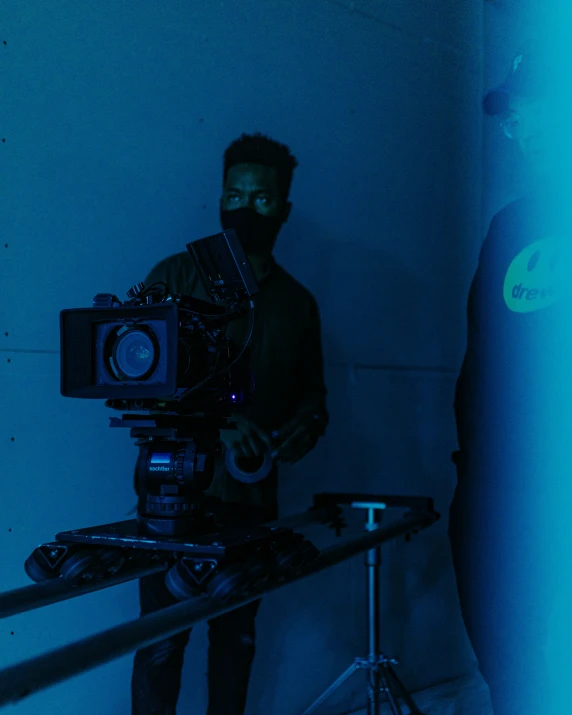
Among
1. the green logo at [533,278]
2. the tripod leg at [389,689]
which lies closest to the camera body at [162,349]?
the green logo at [533,278]

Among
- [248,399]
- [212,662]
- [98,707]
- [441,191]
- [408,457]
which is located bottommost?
[98,707]

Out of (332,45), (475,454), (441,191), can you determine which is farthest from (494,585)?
(332,45)

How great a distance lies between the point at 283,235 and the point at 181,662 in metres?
1.29

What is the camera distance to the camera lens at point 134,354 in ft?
3.23

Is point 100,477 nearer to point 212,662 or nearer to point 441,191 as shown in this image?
point 212,662

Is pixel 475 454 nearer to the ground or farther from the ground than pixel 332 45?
A: nearer to the ground

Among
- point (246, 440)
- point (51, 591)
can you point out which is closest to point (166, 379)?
point (51, 591)

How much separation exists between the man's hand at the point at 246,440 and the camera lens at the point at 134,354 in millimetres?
724

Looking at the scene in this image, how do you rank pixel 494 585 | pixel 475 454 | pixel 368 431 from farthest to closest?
pixel 368 431, pixel 475 454, pixel 494 585

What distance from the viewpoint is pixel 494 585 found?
1730 mm

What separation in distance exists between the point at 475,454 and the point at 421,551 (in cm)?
85

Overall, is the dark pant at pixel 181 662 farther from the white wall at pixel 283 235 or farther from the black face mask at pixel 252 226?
the black face mask at pixel 252 226

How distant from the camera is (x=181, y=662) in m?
1.70

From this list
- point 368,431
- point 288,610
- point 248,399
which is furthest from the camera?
point 368,431
